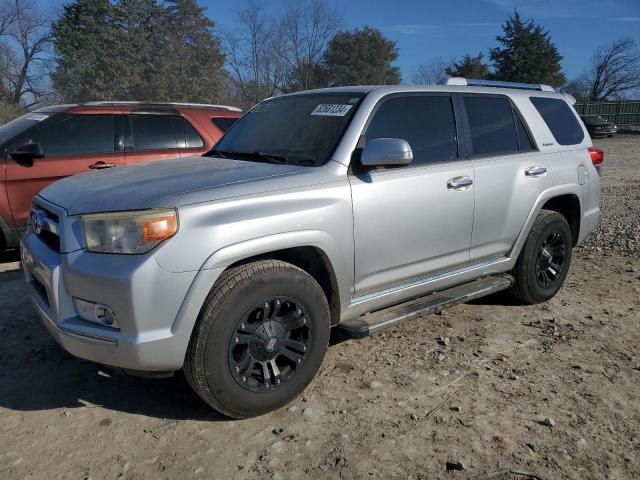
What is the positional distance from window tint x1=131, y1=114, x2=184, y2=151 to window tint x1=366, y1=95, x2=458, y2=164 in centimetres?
364

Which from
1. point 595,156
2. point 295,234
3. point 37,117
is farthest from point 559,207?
point 37,117

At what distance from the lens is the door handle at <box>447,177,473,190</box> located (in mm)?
3795

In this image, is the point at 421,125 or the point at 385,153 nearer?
the point at 385,153

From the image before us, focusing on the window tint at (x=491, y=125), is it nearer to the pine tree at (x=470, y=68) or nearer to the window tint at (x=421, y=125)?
the window tint at (x=421, y=125)

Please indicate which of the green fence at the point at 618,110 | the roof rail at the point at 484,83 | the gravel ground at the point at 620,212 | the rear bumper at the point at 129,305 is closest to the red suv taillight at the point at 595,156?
the roof rail at the point at 484,83

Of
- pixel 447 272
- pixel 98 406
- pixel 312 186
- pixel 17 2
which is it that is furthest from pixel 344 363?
pixel 17 2

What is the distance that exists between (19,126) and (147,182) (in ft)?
13.1

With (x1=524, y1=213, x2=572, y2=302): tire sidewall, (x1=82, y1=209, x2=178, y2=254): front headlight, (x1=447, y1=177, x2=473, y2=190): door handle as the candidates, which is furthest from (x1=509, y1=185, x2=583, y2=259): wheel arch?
(x1=82, y1=209, x2=178, y2=254): front headlight

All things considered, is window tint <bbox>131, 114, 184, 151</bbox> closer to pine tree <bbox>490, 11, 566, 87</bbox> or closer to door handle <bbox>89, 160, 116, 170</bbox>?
door handle <bbox>89, 160, 116, 170</bbox>

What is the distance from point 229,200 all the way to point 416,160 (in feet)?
4.86

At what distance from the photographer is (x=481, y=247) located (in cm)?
414

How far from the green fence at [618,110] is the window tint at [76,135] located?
123 feet

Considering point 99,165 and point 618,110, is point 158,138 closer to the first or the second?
point 99,165

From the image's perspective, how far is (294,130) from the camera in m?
3.79
